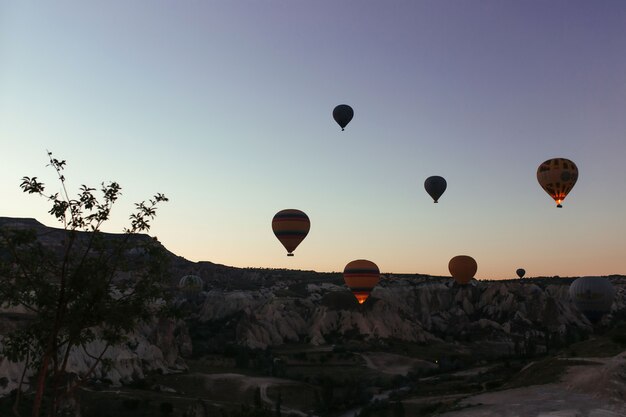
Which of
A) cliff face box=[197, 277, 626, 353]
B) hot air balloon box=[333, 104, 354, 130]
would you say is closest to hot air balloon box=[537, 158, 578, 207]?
hot air balloon box=[333, 104, 354, 130]

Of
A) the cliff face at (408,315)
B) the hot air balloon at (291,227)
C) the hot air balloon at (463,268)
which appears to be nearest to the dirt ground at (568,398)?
the hot air balloon at (291,227)

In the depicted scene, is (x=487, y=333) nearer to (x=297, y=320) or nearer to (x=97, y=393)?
(x=297, y=320)

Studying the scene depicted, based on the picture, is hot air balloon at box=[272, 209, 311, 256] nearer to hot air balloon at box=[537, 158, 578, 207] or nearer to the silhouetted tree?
hot air balloon at box=[537, 158, 578, 207]

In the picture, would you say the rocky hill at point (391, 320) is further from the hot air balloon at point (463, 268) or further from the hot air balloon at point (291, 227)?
the hot air balloon at point (291, 227)

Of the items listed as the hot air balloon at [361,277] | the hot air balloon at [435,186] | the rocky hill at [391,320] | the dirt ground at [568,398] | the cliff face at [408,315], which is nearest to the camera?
the dirt ground at [568,398]

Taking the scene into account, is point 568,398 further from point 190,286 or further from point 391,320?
point 190,286
